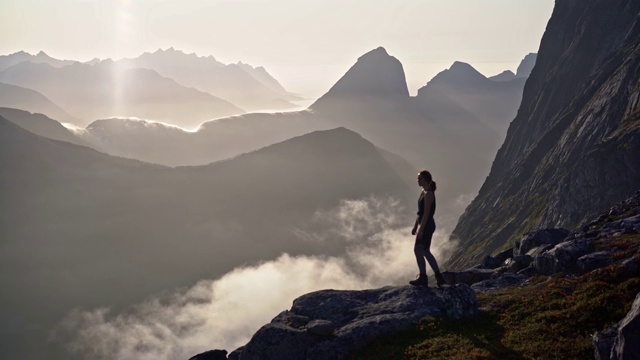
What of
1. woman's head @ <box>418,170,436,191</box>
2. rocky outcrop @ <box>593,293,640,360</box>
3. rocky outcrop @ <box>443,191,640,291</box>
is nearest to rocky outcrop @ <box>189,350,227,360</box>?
woman's head @ <box>418,170,436,191</box>

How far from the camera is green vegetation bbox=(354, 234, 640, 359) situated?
19.2 metres

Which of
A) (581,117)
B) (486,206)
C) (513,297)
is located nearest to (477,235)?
(486,206)

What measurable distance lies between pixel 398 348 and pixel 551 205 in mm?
98690

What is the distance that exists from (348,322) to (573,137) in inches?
4760

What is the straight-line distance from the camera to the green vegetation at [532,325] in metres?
19.2

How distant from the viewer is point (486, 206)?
18375cm

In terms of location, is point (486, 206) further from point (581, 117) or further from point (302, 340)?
point (302, 340)

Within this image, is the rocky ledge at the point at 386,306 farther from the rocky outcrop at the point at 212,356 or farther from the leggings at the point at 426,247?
the leggings at the point at 426,247

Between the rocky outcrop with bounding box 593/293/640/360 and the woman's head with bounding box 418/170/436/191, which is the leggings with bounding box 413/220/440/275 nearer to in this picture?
the woman's head with bounding box 418/170/436/191

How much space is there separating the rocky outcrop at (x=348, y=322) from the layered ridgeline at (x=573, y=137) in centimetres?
6913

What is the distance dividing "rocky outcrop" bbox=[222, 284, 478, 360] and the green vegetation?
667mm

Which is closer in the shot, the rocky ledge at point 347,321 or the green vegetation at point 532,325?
the green vegetation at point 532,325

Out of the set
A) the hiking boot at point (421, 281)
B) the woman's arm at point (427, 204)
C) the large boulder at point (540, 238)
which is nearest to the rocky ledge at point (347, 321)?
the hiking boot at point (421, 281)

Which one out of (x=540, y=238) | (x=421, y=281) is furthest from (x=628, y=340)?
(x=540, y=238)
